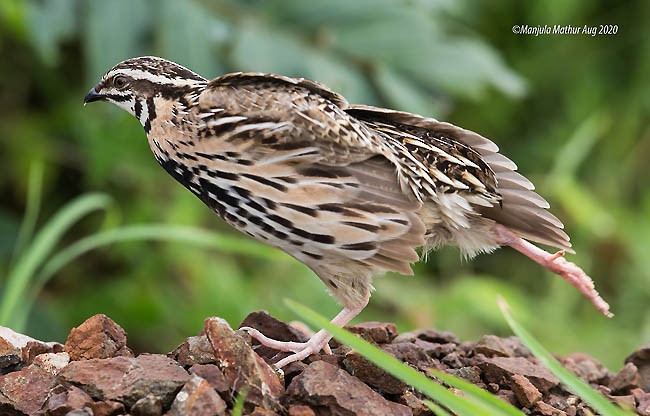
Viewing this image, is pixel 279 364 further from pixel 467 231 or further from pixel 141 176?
pixel 141 176

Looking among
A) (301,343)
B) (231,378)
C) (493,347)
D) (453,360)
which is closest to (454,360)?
(453,360)

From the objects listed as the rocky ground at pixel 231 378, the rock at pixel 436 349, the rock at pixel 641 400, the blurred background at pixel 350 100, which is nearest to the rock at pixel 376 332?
the rocky ground at pixel 231 378

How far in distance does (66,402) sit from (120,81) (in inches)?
47.4

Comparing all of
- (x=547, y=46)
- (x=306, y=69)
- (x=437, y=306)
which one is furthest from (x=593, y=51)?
(x=306, y=69)

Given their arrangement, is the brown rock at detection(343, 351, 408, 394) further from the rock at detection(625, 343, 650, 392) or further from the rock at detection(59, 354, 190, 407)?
the rock at detection(625, 343, 650, 392)

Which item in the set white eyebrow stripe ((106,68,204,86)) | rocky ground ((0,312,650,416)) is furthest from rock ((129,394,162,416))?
white eyebrow stripe ((106,68,204,86))

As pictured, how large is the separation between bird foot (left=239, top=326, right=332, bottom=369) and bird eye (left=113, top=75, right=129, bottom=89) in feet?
2.99

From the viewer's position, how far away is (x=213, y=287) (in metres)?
5.84

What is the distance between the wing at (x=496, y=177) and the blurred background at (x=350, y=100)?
3.00 ft

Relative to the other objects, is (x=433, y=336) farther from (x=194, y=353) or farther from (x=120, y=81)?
(x=120, y=81)

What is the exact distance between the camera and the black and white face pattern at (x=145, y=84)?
10.9ft

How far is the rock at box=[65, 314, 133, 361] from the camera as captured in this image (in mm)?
3014

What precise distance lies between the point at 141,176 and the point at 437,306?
2.03 meters

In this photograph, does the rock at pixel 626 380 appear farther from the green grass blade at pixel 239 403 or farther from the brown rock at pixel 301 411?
the green grass blade at pixel 239 403
